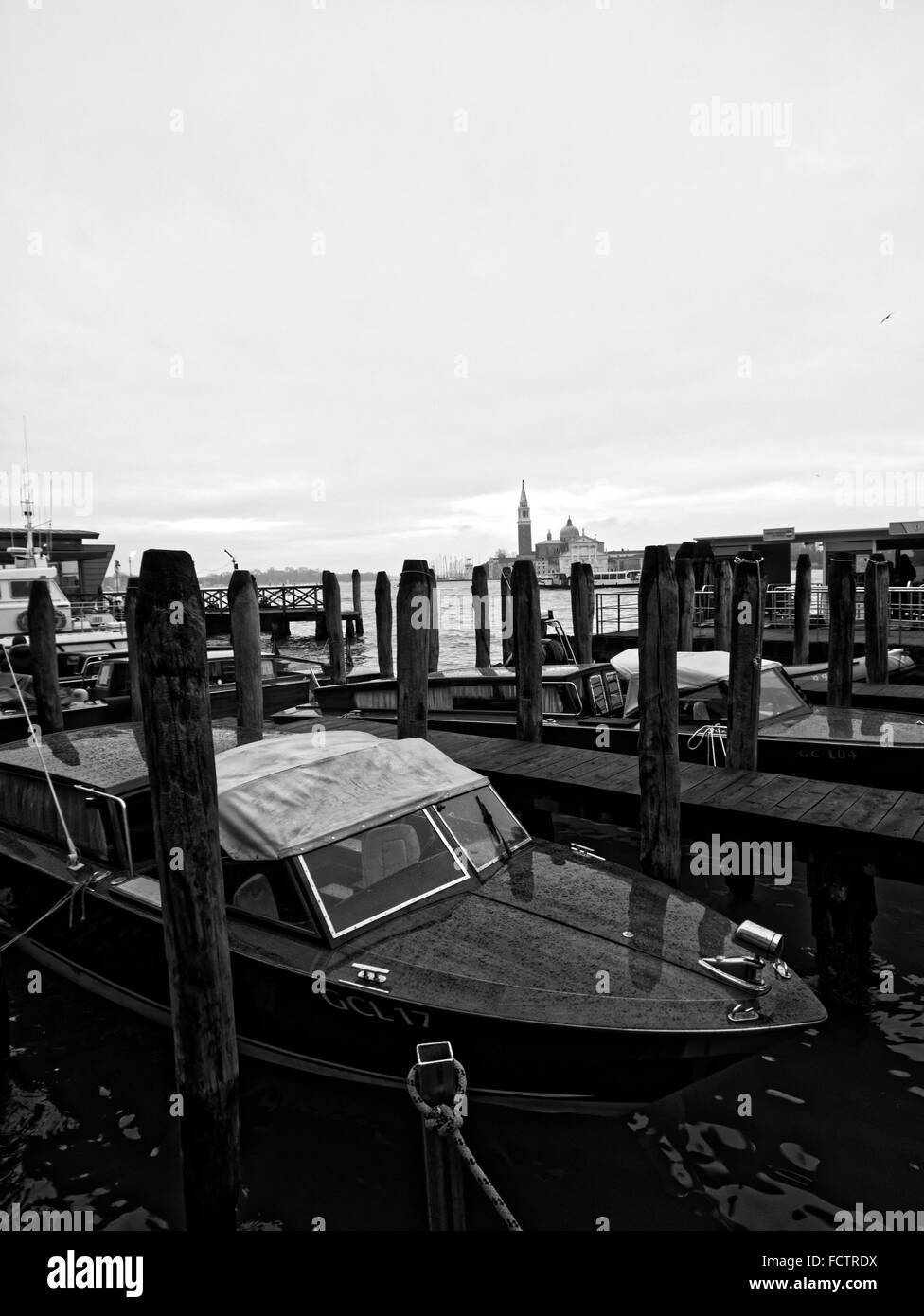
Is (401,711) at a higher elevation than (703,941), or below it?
higher

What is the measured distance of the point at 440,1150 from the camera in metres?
3.41

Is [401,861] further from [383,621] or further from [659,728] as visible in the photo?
[383,621]

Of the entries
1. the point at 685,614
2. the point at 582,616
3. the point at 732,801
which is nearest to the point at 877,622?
the point at 685,614

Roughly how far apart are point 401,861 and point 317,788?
0.83m

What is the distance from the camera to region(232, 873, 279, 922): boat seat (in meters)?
5.12

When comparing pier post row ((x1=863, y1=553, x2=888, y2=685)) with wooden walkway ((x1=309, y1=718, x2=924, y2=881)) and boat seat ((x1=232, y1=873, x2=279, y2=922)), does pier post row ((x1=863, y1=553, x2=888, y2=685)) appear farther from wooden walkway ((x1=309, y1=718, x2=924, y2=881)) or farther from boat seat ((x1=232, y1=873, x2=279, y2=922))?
boat seat ((x1=232, y1=873, x2=279, y2=922))

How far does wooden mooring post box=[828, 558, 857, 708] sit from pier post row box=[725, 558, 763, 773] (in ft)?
8.99

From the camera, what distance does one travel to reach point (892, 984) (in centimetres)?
638

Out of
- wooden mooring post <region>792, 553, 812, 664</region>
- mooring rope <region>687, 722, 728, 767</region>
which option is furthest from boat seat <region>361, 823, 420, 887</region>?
wooden mooring post <region>792, 553, 812, 664</region>

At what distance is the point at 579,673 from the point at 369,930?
7671mm

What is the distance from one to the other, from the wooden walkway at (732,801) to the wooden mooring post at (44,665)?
7.77 meters

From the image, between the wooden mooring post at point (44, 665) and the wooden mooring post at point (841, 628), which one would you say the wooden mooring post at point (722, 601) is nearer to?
the wooden mooring post at point (841, 628)
